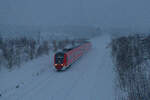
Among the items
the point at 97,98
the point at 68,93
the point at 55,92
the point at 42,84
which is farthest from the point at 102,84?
the point at 42,84

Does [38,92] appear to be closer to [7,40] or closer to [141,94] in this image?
[141,94]

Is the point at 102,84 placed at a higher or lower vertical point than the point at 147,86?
lower

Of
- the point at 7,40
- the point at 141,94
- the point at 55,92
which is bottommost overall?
the point at 55,92

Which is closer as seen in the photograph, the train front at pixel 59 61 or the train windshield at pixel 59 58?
the train front at pixel 59 61

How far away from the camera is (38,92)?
28.9 feet

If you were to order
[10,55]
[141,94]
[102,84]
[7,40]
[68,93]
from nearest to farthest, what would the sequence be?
[141,94]
[68,93]
[102,84]
[10,55]
[7,40]

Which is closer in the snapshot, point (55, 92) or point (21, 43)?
point (55, 92)

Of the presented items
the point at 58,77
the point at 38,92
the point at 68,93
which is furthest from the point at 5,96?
the point at 58,77

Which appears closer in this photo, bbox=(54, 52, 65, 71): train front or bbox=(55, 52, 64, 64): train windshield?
bbox=(54, 52, 65, 71): train front

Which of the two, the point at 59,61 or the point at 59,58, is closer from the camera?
the point at 59,61

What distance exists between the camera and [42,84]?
10.2 metres

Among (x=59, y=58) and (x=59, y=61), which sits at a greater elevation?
(x=59, y=58)

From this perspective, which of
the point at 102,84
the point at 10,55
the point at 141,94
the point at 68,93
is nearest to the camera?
the point at 141,94

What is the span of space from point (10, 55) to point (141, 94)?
19.9 metres
